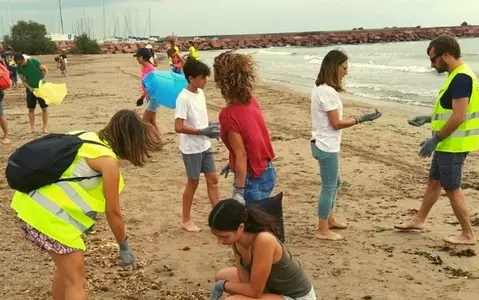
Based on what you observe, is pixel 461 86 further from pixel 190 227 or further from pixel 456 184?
pixel 190 227

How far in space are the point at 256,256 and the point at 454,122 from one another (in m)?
2.52

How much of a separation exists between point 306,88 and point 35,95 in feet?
45.3

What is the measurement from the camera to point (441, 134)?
16.3 feet

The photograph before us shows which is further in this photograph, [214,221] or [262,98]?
[262,98]

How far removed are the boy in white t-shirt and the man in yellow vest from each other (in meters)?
1.97

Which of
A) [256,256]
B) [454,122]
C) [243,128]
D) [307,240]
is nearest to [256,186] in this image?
[243,128]

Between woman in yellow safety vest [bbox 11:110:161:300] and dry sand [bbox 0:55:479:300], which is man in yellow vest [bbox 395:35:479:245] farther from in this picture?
woman in yellow safety vest [bbox 11:110:161:300]

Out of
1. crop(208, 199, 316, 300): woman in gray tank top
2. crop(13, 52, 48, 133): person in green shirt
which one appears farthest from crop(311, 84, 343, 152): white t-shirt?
crop(13, 52, 48, 133): person in green shirt

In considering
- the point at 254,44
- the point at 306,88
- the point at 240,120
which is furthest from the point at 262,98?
the point at 254,44

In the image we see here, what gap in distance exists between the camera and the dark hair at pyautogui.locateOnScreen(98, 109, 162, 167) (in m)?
3.25

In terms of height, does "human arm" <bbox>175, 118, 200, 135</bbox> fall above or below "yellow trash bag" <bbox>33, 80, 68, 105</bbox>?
above

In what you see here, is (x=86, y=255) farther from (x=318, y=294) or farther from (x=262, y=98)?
(x=262, y=98)

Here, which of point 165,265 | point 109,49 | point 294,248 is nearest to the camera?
point 165,265

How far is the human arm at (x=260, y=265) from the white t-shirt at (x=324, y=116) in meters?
2.02
